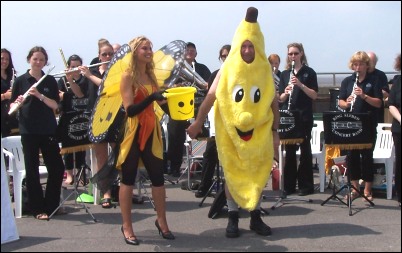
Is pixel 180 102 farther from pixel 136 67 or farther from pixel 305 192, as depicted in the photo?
pixel 305 192

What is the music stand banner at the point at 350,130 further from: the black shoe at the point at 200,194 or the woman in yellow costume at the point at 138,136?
the woman in yellow costume at the point at 138,136

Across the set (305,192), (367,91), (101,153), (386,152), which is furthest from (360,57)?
(101,153)

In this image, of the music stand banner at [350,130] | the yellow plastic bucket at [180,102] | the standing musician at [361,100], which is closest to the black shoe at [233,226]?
the yellow plastic bucket at [180,102]

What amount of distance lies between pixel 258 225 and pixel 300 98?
2287 millimetres

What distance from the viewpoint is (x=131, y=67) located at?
5.36 metres

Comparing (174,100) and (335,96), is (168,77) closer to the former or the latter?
(174,100)

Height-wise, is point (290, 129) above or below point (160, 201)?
above

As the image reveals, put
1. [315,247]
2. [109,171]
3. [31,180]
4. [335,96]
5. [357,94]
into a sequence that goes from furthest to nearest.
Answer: [335,96] → [357,94] → [31,180] → [109,171] → [315,247]

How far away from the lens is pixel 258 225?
5.81 metres

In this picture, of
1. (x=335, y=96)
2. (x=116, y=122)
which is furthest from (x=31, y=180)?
(x=335, y=96)

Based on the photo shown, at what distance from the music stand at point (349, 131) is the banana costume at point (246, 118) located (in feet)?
5.04

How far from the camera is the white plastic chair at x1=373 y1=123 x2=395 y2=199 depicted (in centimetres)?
757

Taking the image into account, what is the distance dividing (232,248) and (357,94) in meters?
2.71

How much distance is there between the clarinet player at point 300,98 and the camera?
7.46 metres
